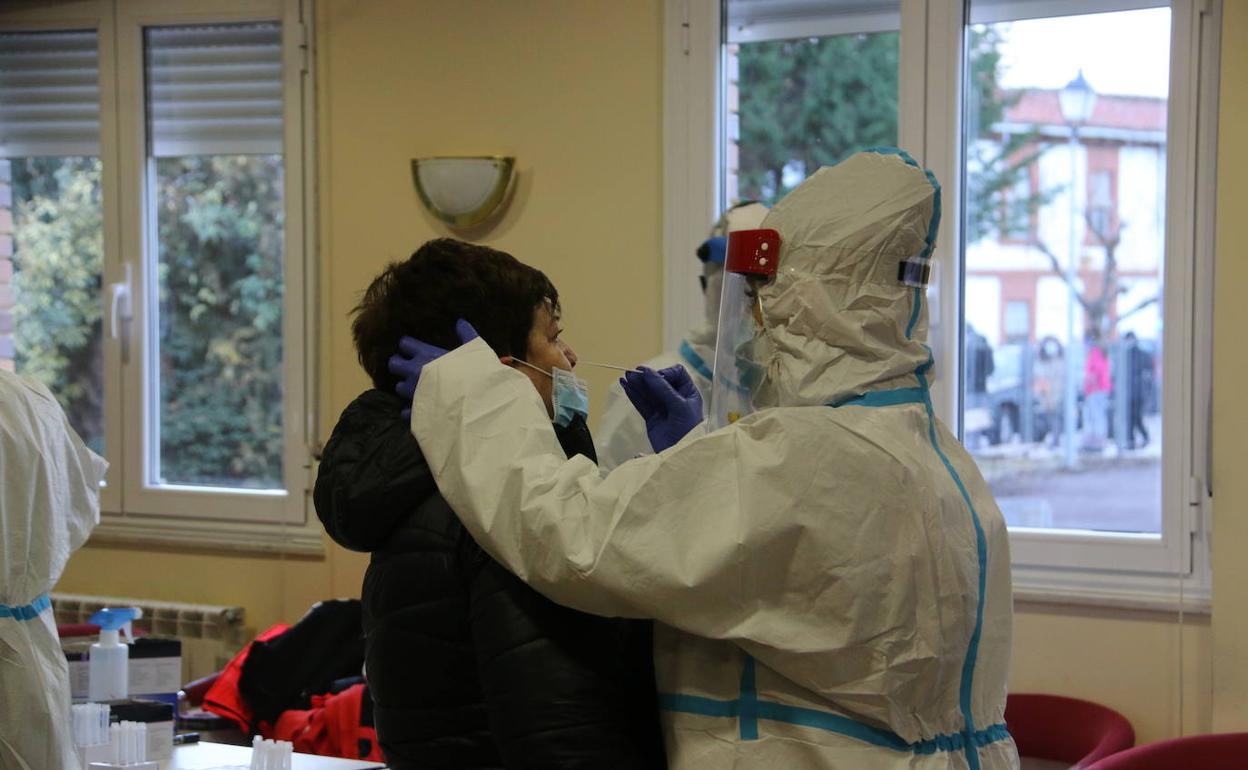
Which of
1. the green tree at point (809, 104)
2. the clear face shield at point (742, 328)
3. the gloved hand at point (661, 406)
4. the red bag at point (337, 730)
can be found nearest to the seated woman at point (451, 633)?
the clear face shield at point (742, 328)

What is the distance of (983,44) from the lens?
343 cm

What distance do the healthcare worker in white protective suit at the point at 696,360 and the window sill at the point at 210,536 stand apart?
142 centimetres

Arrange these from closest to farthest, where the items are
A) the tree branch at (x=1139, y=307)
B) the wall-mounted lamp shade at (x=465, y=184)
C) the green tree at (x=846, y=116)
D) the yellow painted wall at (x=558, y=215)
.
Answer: the yellow painted wall at (x=558, y=215) < the tree branch at (x=1139, y=307) < the green tree at (x=846, y=116) < the wall-mounted lamp shade at (x=465, y=184)

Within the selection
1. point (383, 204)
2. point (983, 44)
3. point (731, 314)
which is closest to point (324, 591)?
point (383, 204)

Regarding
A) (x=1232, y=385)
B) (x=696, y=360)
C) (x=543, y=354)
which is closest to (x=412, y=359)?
(x=543, y=354)

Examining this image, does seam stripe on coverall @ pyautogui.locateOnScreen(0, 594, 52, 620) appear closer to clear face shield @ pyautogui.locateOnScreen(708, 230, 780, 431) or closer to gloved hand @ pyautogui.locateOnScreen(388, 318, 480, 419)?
gloved hand @ pyautogui.locateOnScreen(388, 318, 480, 419)

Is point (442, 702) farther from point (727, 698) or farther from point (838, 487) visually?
point (838, 487)

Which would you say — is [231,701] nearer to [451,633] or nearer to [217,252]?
[217,252]

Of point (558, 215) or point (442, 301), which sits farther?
point (558, 215)

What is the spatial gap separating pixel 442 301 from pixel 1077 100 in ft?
7.65

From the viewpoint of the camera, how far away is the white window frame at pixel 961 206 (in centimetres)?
316

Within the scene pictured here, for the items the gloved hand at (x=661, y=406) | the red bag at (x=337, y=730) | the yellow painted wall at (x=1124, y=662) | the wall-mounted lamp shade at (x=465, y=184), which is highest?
the wall-mounted lamp shade at (x=465, y=184)

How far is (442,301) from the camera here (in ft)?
5.13

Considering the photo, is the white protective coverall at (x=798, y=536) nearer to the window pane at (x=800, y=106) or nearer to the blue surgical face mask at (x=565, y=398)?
the blue surgical face mask at (x=565, y=398)
